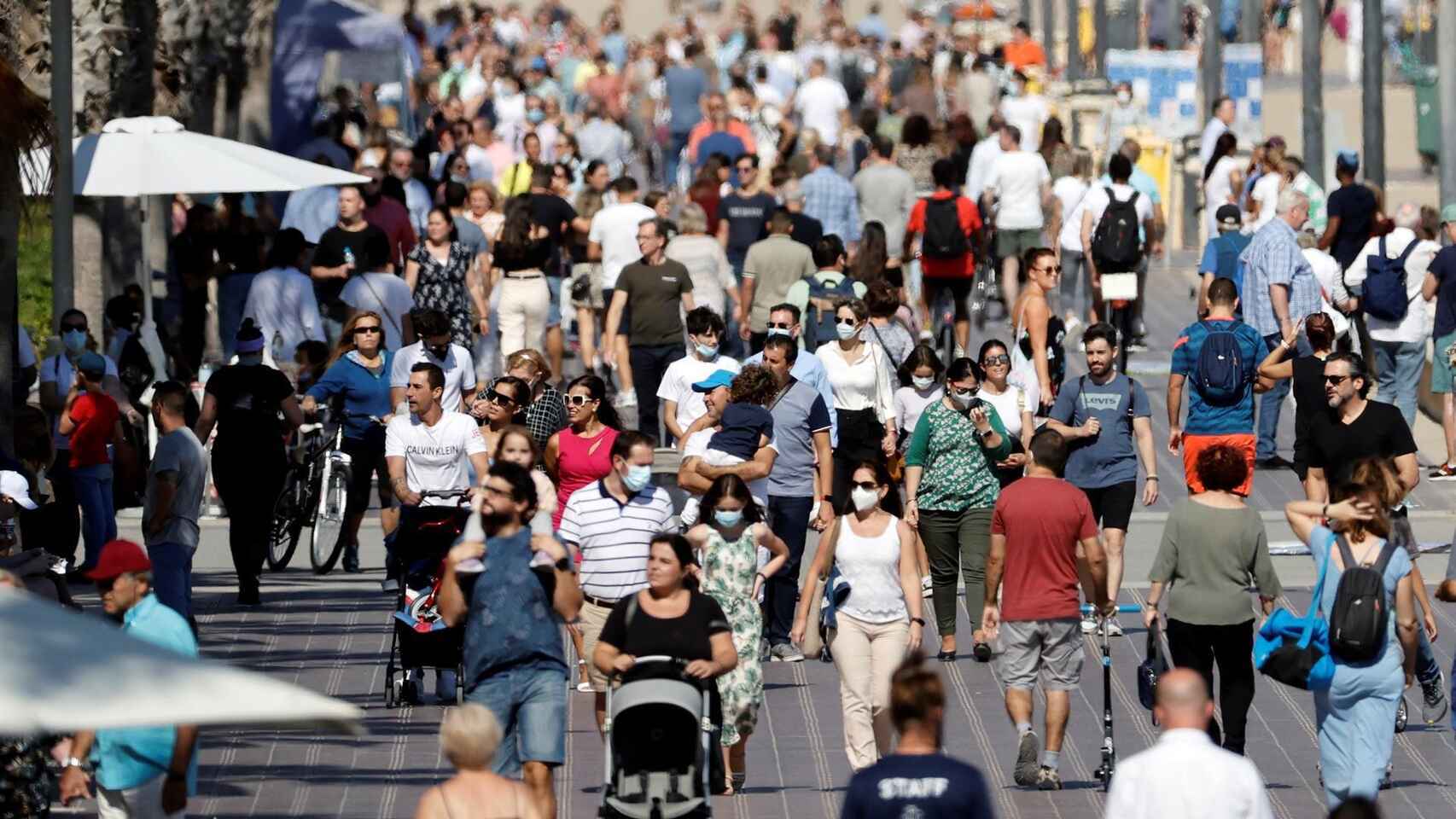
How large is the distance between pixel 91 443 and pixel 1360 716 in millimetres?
8620

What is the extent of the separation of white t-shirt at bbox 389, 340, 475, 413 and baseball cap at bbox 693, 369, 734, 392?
2084 millimetres

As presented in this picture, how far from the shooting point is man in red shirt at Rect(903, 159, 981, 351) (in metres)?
24.2

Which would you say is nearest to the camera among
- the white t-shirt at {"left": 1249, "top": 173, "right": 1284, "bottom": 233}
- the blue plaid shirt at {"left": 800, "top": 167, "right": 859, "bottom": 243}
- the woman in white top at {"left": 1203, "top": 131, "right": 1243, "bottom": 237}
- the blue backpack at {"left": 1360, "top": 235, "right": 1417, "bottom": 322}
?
the blue backpack at {"left": 1360, "top": 235, "right": 1417, "bottom": 322}

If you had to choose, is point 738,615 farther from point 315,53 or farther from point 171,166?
point 315,53

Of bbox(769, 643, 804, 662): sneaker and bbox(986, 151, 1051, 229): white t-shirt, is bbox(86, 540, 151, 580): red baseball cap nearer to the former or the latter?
bbox(769, 643, 804, 662): sneaker

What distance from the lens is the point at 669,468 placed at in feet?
62.1

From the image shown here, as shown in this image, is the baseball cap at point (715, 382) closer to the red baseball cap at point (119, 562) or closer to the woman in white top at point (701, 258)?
the red baseball cap at point (119, 562)

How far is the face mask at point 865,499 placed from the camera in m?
13.0

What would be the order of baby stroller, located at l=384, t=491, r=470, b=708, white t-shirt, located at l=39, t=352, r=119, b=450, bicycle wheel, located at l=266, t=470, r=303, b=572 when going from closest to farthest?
baby stroller, located at l=384, t=491, r=470, b=708 < white t-shirt, located at l=39, t=352, r=119, b=450 < bicycle wheel, located at l=266, t=470, r=303, b=572

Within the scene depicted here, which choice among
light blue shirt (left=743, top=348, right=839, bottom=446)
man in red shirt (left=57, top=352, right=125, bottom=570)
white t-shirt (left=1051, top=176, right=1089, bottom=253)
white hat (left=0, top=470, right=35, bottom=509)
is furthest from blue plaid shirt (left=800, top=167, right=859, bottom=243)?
white hat (left=0, top=470, right=35, bottom=509)

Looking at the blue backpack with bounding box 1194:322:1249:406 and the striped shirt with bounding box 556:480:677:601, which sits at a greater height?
the blue backpack with bounding box 1194:322:1249:406

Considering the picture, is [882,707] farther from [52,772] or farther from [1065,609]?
[52,772]

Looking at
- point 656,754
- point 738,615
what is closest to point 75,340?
point 738,615

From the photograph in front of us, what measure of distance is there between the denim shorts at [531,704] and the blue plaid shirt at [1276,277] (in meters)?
10.5
